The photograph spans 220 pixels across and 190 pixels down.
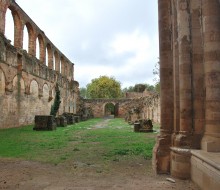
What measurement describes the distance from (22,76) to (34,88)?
10.2 feet

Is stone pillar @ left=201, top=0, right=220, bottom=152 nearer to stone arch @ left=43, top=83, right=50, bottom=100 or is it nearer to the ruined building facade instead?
the ruined building facade

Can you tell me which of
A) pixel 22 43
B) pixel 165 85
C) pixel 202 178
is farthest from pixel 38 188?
pixel 22 43

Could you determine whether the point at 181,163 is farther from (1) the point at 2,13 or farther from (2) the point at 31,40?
(2) the point at 31,40

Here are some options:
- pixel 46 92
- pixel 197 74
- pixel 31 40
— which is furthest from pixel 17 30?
pixel 197 74

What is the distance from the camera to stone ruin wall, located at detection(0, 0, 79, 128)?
1908cm

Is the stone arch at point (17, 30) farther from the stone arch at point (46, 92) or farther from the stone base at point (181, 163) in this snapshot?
the stone base at point (181, 163)

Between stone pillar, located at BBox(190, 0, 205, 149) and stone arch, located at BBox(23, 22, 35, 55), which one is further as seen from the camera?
stone arch, located at BBox(23, 22, 35, 55)

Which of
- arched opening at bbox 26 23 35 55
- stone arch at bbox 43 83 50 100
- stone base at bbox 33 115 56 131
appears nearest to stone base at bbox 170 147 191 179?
stone base at bbox 33 115 56 131

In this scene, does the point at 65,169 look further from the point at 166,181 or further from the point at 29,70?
the point at 29,70

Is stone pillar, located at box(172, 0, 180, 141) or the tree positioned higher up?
the tree

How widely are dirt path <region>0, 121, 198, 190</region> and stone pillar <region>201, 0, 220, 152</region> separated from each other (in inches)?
35.3

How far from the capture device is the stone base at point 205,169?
12.4 ft

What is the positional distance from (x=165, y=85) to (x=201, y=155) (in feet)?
7.87

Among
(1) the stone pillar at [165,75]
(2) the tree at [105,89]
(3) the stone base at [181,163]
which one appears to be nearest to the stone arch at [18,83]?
(1) the stone pillar at [165,75]
